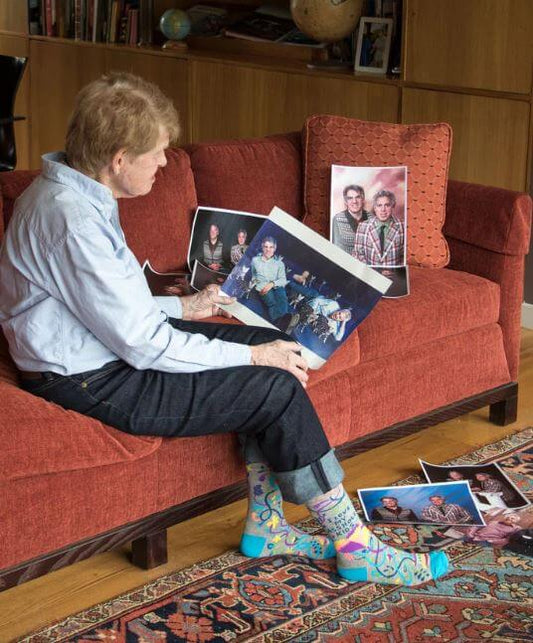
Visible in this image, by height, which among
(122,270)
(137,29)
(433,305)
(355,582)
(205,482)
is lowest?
(355,582)

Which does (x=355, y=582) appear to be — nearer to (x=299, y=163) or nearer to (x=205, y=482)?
(x=205, y=482)

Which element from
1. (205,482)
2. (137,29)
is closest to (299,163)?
(205,482)

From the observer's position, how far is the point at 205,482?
7.70ft

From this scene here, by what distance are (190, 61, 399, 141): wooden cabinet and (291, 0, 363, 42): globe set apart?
7.1 inches

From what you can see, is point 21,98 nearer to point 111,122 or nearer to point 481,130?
point 481,130

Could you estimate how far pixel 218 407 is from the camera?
2143mm

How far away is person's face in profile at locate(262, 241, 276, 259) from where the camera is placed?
8.46 ft

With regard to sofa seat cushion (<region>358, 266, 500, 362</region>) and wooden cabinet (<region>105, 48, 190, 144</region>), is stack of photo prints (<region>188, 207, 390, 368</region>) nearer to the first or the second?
sofa seat cushion (<region>358, 266, 500, 362</region>)

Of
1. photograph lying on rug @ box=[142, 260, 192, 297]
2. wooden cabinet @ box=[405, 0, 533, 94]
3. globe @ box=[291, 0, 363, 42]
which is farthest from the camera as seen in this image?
globe @ box=[291, 0, 363, 42]

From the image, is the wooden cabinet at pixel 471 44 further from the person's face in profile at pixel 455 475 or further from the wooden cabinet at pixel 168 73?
the person's face in profile at pixel 455 475

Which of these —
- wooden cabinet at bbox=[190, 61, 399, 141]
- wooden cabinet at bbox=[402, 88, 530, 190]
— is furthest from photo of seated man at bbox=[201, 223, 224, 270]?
wooden cabinet at bbox=[190, 61, 399, 141]

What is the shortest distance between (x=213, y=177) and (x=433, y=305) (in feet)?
2.30

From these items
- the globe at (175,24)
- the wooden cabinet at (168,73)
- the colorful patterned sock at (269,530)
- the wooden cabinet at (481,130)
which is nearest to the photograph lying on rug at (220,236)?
the colorful patterned sock at (269,530)

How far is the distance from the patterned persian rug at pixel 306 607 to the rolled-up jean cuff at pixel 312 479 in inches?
8.3
